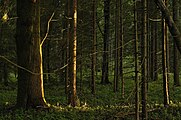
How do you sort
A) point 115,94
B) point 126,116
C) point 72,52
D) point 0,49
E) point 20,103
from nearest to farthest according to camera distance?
1. point 126,116
2. point 20,103
3. point 72,52
4. point 115,94
5. point 0,49

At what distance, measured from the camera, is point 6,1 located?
11.8 meters

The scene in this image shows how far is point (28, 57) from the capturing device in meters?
13.1

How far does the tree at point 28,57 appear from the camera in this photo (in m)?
13.0

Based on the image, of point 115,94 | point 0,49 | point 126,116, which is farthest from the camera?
point 0,49

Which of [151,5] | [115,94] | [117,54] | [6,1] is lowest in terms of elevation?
[115,94]

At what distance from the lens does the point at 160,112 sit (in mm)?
12203

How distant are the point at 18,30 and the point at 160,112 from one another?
6.79 meters

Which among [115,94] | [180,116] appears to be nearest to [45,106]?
[180,116]

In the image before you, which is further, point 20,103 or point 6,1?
point 20,103

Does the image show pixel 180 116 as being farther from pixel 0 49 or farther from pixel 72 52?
pixel 0 49

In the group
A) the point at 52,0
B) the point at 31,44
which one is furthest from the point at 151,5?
the point at 31,44

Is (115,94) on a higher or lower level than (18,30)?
lower

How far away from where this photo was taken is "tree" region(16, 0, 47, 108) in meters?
13.0

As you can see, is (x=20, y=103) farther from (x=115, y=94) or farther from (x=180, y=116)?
(x=115, y=94)
